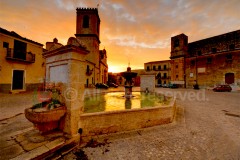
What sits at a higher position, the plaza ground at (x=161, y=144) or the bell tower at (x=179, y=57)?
the bell tower at (x=179, y=57)

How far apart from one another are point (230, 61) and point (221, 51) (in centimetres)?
291

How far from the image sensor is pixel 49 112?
328 cm

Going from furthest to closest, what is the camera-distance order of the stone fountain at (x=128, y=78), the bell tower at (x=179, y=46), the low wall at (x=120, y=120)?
1. the bell tower at (x=179, y=46)
2. the stone fountain at (x=128, y=78)
3. the low wall at (x=120, y=120)

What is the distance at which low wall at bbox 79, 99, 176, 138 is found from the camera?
387 cm

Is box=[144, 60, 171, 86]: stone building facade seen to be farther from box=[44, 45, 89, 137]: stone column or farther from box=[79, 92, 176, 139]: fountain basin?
box=[44, 45, 89, 137]: stone column

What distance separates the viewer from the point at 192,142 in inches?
151

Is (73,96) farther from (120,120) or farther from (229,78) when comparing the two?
(229,78)

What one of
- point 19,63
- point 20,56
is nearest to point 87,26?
point 20,56

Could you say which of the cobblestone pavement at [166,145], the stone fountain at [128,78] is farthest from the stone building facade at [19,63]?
the cobblestone pavement at [166,145]

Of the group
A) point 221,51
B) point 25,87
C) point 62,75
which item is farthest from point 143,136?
point 221,51

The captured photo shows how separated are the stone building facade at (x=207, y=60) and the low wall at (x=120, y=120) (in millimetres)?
27576

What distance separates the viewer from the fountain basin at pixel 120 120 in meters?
3.87

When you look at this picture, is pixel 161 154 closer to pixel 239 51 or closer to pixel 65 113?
pixel 65 113

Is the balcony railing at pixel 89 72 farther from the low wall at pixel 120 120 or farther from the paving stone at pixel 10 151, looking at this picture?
the paving stone at pixel 10 151
